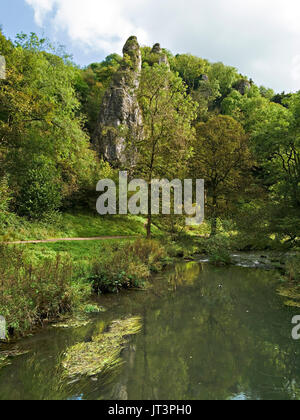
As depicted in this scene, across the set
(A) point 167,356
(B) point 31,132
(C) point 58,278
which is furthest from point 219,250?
(B) point 31,132

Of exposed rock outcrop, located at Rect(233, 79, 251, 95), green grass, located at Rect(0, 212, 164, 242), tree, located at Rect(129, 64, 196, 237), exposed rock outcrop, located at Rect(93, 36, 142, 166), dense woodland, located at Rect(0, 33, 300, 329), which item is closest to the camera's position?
green grass, located at Rect(0, 212, 164, 242)

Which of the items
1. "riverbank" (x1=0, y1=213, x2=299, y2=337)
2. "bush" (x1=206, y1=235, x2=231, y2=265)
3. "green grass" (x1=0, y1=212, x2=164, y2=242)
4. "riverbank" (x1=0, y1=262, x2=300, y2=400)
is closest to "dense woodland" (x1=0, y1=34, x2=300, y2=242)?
"green grass" (x1=0, y1=212, x2=164, y2=242)

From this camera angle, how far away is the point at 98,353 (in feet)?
19.2

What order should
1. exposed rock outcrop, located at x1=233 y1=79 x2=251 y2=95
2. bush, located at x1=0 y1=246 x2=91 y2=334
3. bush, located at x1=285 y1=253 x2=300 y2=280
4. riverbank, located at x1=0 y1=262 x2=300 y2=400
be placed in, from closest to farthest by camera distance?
riverbank, located at x1=0 y1=262 x2=300 y2=400, bush, located at x1=0 y1=246 x2=91 y2=334, bush, located at x1=285 y1=253 x2=300 y2=280, exposed rock outcrop, located at x1=233 y1=79 x2=251 y2=95

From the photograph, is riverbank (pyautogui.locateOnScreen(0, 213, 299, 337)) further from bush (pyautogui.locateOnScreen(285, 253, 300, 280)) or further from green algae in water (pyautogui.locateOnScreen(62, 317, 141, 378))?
green algae in water (pyautogui.locateOnScreen(62, 317, 141, 378))

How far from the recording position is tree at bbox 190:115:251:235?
2455cm

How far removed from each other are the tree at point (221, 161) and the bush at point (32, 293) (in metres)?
17.9

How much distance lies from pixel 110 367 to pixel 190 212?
1679 cm

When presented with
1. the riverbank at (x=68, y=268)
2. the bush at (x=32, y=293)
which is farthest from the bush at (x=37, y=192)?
the bush at (x=32, y=293)

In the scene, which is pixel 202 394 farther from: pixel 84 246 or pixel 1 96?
pixel 1 96

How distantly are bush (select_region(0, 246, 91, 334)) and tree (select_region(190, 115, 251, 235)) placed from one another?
17906 millimetres

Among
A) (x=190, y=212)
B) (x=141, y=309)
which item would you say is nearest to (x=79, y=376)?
(x=141, y=309)

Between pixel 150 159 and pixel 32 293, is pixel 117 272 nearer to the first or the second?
pixel 32 293

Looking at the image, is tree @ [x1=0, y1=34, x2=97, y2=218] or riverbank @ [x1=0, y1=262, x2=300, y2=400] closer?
riverbank @ [x1=0, y1=262, x2=300, y2=400]
